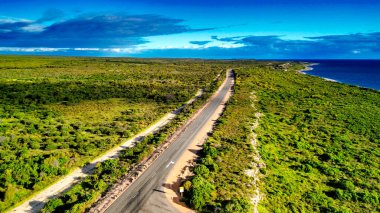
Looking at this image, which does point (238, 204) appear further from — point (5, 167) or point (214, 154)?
point (5, 167)

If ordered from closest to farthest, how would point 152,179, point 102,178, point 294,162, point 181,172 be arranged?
point 152,179
point 102,178
point 181,172
point 294,162

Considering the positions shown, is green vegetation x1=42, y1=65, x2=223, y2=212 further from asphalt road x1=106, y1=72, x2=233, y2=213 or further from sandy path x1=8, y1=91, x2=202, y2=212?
asphalt road x1=106, y1=72, x2=233, y2=213

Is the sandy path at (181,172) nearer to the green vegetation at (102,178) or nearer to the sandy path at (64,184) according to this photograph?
the green vegetation at (102,178)

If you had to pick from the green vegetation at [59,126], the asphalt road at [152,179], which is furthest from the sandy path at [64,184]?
the asphalt road at [152,179]

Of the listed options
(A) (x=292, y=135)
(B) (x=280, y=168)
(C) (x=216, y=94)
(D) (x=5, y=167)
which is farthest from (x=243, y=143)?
(C) (x=216, y=94)

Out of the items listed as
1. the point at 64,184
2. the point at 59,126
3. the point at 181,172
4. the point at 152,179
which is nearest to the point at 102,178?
the point at 64,184

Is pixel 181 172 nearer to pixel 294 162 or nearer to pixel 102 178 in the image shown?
pixel 102 178

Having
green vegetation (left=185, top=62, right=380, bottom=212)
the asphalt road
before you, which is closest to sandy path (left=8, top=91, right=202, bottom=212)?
the asphalt road
